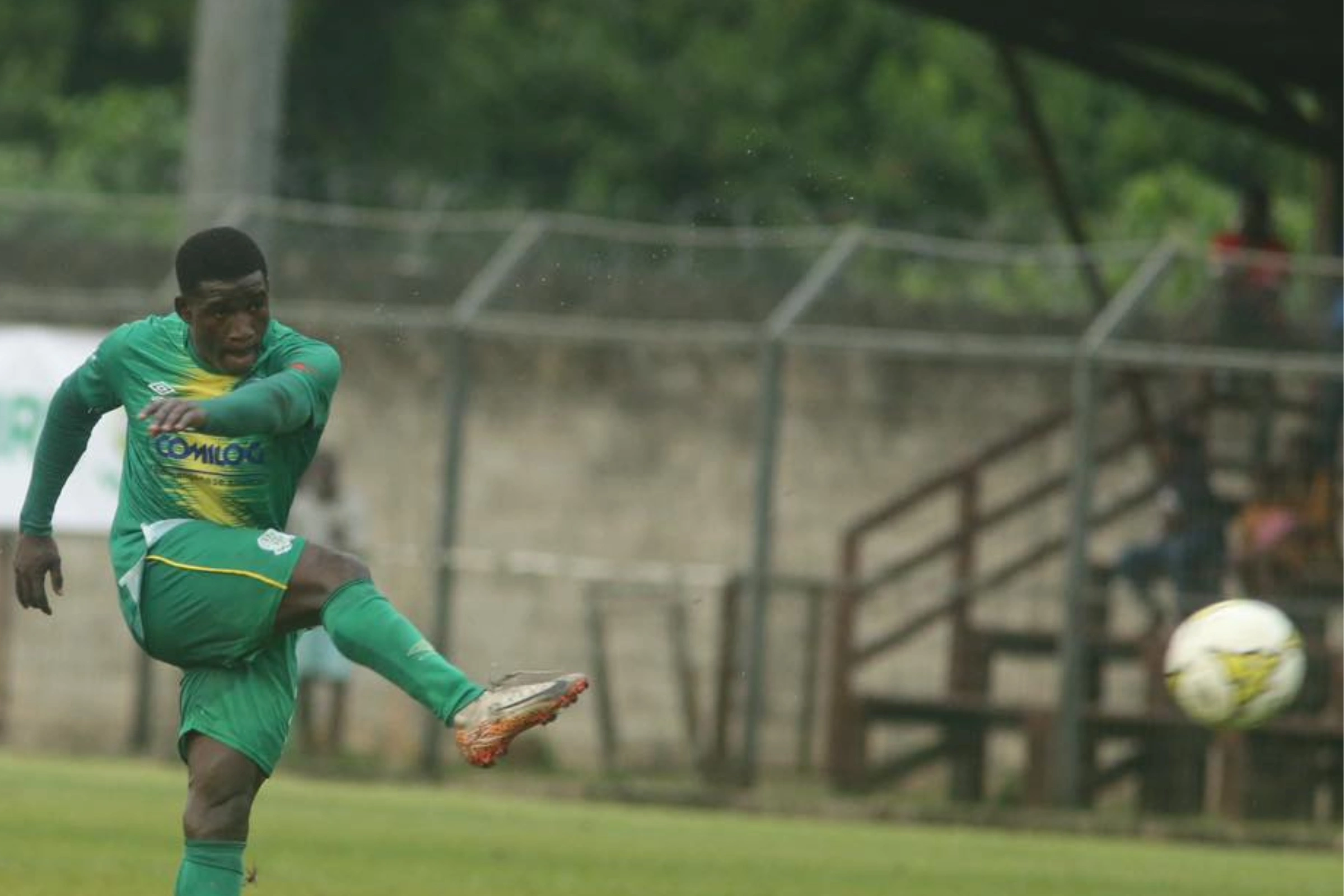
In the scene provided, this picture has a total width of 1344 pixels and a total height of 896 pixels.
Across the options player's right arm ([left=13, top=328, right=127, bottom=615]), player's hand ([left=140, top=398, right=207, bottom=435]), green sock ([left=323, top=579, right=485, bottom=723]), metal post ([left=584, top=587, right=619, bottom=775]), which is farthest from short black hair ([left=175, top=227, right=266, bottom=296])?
metal post ([left=584, top=587, right=619, bottom=775])

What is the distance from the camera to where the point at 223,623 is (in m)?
8.01

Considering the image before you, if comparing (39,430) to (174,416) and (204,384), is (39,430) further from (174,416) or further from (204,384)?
(174,416)

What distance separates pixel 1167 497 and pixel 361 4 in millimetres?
22201

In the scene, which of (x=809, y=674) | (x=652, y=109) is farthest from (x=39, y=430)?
(x=652, y=109)

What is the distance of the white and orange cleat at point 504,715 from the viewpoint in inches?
303

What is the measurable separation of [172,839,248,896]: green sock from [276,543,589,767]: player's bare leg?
58 cm

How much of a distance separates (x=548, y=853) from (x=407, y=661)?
6.06 meters

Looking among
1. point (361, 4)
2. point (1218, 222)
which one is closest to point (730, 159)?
point (361, 4)

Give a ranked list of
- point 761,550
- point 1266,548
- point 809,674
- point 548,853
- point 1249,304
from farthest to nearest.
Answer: point 809,674, point 1249,304, point 761,550, point 1266,548, point 548,853

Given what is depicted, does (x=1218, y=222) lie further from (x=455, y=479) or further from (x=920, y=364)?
(x=455, y=479)

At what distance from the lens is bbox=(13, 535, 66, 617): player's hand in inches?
338

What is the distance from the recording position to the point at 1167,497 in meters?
17.7

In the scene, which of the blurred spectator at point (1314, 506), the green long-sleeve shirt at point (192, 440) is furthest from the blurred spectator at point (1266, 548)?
the green long-sleeve shirt at point (192, 440)

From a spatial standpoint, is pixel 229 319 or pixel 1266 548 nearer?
pixel 229 319
